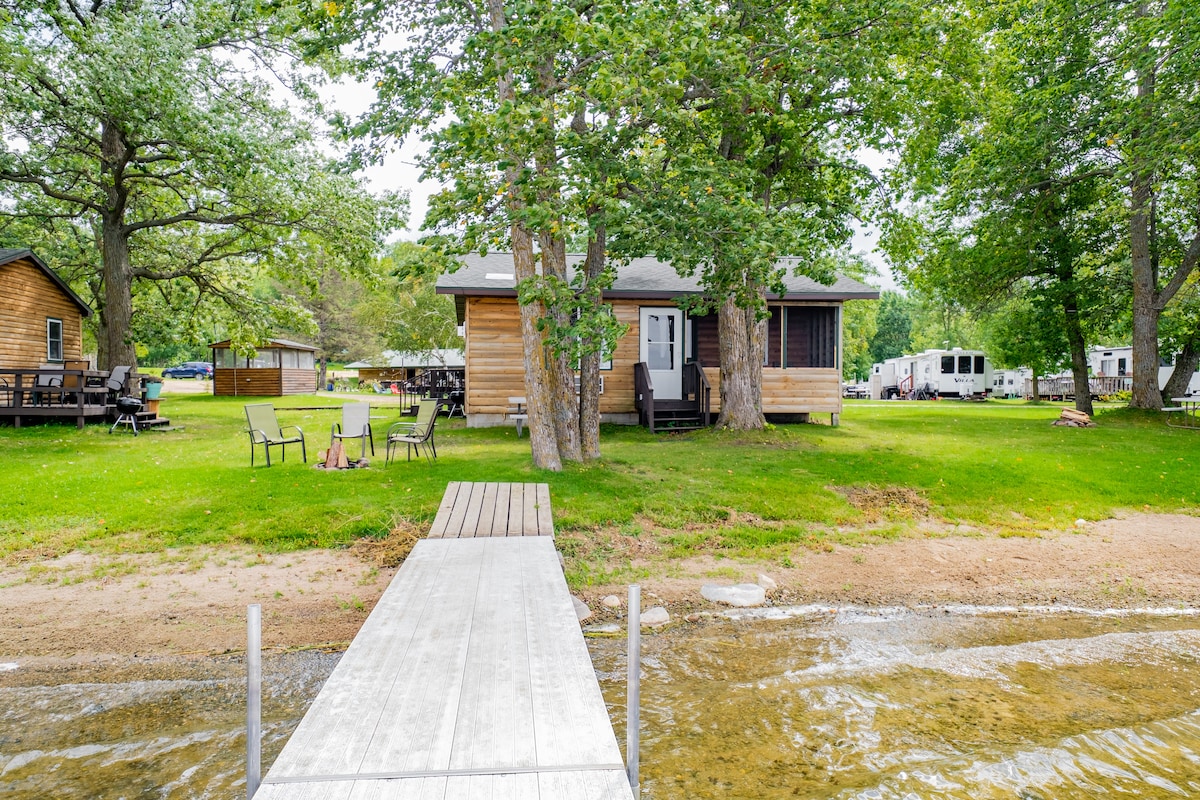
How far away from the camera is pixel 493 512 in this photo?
6.65 m

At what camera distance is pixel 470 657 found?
332 cm

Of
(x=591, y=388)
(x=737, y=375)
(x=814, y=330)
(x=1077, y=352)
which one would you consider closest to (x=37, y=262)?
(x=591, y=388)

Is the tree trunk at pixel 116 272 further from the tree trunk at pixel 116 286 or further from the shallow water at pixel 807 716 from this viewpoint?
the shallow water at pixel 807 716

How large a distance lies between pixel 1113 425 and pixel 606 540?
50.1 feet

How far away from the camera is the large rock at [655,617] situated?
5609mm

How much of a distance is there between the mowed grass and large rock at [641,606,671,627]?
90cm

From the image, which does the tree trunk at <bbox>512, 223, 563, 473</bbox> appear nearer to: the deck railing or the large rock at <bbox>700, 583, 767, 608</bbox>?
the large rock at <bbox>700, 583, 767, 608</bbox>

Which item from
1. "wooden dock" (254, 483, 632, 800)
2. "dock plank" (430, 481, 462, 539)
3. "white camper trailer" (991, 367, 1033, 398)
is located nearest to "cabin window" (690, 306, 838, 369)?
"dock plank" (430, 481, 462, 539)

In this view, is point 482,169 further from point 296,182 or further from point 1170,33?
point 1170,33

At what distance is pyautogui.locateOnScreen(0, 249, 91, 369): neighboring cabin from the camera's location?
18016mm

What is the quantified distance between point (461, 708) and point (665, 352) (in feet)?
47.6

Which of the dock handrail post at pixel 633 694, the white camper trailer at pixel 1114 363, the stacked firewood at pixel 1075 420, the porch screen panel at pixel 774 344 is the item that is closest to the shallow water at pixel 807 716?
the dock handrail post at pixel 633 694

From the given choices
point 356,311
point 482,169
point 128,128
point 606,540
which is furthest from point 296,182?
point 356,311

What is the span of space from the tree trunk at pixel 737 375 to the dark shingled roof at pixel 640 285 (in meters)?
1.17
